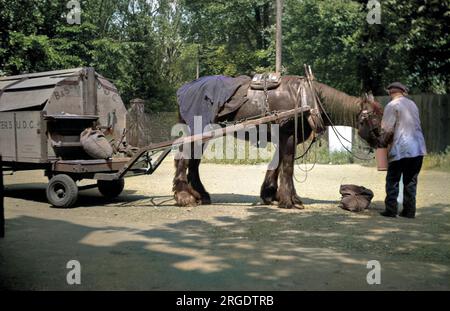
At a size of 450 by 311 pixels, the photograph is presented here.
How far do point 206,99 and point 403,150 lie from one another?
3.48m

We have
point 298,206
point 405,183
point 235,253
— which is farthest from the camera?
point 298,206

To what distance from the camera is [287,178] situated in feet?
29.0

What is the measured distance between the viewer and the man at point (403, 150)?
310 inches

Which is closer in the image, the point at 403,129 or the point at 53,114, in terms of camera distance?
the point at 403,129

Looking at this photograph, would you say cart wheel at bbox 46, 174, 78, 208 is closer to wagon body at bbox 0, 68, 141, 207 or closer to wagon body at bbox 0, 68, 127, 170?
wagon body at bbox 0, 68, 141, 207

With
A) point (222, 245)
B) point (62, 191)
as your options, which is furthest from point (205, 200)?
point (222, 245)

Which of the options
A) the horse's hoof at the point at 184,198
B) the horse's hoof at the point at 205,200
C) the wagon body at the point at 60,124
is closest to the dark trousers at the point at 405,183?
the horse's hoof at the point at 205,200

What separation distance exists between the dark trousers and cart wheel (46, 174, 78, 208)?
17.6 feet

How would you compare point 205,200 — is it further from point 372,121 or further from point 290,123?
point 372,121

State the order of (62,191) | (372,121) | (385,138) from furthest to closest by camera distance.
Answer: (62,191)
(372,121)
(385,138)

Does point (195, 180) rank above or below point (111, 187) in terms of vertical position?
above

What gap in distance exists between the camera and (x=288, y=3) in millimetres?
28172

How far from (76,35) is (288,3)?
38.2 ft

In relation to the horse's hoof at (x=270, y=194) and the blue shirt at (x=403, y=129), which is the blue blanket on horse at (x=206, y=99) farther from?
the blue shirt at (x=403, y=129)
